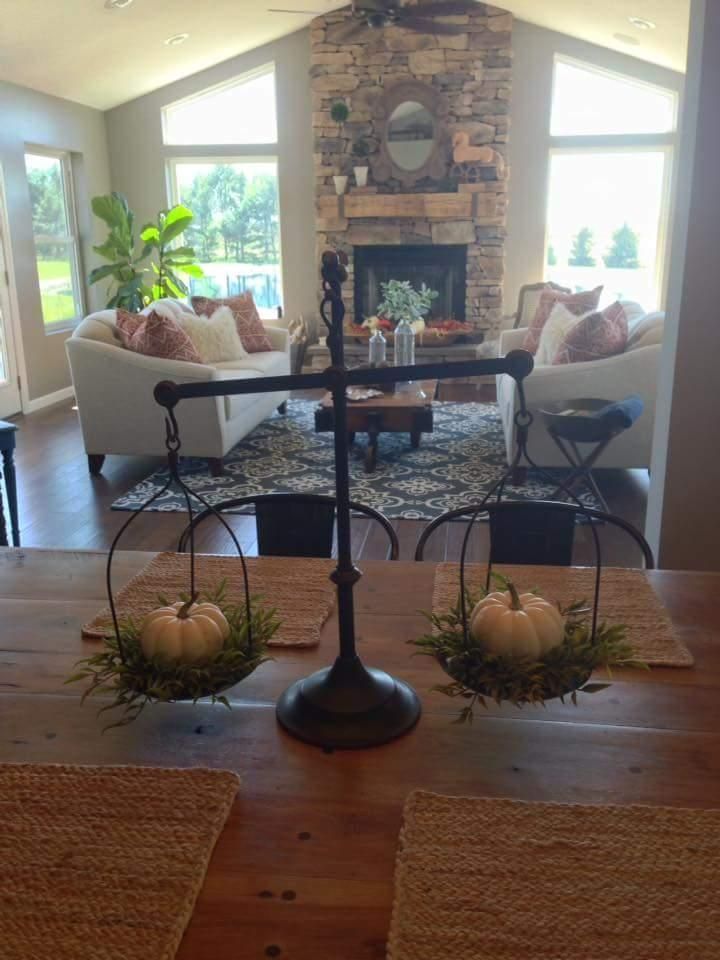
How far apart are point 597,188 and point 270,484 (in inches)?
191

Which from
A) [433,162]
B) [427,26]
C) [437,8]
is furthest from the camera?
[433,162]

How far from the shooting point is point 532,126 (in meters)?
7.55

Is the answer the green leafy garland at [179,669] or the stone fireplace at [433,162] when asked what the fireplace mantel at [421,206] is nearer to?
the stone fireplace at [433,162]

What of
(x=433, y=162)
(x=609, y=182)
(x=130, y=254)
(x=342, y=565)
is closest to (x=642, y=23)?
(x=609, y=182)

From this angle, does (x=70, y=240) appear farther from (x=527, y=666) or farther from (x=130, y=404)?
(x=527, y=666)

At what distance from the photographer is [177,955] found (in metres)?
0.72

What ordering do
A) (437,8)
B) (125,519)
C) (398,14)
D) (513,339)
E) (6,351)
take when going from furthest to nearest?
1. (437,8)
2. (6,351)
3. (513,339)
4. (398,14)
5. (125,519)

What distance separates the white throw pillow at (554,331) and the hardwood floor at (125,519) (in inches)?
32.8

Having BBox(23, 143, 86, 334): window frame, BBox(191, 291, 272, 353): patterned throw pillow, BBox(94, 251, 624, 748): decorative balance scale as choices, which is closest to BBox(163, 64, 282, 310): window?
BBox(23, 143, 86, 334): window frame

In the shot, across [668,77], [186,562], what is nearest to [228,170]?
[668,77]

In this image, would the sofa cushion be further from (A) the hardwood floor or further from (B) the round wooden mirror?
(B) the round wooden mirror

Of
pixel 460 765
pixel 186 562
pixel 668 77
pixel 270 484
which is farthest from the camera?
pixel 668 77

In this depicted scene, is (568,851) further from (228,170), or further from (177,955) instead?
(228,170)

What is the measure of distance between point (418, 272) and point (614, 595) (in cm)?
683
